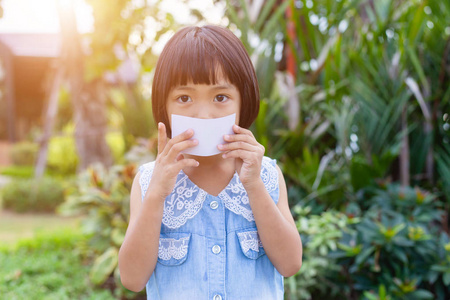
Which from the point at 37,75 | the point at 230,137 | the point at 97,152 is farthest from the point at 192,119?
the point at 37,75

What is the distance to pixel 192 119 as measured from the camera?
102cm

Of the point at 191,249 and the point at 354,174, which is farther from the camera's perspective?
the point at 354,174

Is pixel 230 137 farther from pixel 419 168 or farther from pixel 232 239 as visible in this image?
pixel 419 168

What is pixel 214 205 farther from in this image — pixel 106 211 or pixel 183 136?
pixel 106 211

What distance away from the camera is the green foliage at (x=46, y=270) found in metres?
2.90

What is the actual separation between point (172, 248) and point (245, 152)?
356 millimetres

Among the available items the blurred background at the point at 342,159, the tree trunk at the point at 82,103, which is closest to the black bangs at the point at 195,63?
the blurred background at the point at 342,159

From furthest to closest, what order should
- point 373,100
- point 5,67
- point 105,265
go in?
point 5,67, point 105,265, point 373,100

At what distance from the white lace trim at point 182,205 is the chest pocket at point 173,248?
1.3 inches

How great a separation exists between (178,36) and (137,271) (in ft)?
2.21

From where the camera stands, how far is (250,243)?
115 cm

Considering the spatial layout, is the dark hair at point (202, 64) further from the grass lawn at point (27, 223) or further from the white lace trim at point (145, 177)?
the grass lawn at point (27, 223)

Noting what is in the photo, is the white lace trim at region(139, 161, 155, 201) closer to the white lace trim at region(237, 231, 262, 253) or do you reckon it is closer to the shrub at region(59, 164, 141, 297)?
the white lace trim at region(237, 231, 262, 253)

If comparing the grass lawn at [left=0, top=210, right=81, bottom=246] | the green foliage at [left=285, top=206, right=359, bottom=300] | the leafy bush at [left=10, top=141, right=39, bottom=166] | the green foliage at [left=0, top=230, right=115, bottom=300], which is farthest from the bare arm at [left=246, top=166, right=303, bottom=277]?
the leafy bush at [left=10, top=141, right=39, bottom=166]
